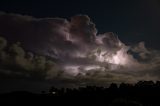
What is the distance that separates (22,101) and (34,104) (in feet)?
34.9

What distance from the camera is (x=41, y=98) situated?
656ft

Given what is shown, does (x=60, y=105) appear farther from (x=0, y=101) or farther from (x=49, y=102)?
(x=0, y=101)

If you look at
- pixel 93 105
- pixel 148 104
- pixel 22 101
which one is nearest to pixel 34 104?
pixel 22 101

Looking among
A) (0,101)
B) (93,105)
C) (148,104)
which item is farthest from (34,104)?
(148,104)

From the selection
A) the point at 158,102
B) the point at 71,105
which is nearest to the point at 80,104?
the point at 71,105

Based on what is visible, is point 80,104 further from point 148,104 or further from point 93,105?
point 148,104

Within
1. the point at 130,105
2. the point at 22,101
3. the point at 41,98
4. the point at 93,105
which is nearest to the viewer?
the point at 130,105

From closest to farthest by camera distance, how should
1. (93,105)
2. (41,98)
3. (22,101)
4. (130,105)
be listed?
1. (130,105)
2. (93,105)
3. (22,101)
4. (41,98)

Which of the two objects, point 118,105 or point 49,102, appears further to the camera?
point 49,102

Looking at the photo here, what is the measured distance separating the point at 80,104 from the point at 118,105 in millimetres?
72859

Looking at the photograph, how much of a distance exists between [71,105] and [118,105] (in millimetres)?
70921

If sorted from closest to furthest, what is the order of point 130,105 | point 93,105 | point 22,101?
point 130,105
point 93,105
point 22,101

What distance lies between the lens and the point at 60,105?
595ft

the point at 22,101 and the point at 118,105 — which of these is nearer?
the point at 118,105
